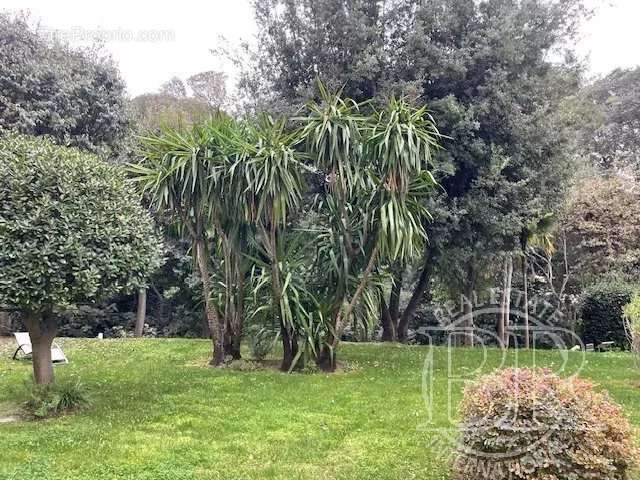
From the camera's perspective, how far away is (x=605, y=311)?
14.1 metres

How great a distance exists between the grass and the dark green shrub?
17.3 feet

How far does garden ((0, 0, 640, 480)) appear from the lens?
4457mm

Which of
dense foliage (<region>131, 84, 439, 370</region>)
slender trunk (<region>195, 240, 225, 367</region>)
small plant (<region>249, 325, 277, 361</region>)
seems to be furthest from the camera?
small plant (<region>249, 325, 277, 361</region>)

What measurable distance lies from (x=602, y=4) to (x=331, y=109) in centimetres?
706

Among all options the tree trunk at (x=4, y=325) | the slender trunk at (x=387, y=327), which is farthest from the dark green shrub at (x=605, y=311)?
the tree trunk at (x=4, y=325)

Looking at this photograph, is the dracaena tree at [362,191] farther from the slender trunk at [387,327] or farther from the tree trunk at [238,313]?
the slender trunk at [387,327]

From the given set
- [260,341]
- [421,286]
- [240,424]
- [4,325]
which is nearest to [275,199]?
[260,341]

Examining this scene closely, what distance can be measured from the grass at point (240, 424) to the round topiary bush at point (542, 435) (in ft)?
1.88

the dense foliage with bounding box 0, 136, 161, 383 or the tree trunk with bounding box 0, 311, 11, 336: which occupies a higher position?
the dense foliage with bounding box 0, 136, 161, 383

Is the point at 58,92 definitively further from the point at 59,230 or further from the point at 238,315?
the point at 59,230

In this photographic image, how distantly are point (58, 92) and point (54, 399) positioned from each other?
9.19 metres

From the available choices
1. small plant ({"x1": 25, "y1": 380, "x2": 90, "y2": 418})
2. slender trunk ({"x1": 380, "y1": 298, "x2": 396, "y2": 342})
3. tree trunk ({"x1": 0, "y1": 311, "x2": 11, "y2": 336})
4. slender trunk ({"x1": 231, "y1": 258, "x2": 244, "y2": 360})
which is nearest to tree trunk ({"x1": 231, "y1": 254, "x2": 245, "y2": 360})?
slender trunk ({"x1": 231, "y1": 258, "x2": 244, "y2": 360})

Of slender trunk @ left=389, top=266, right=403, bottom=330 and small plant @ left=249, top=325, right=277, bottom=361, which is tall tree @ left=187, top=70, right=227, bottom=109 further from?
small plant @ left=249, top=325, right=277, bottom=361

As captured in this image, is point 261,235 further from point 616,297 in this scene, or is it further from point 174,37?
point 616,297
